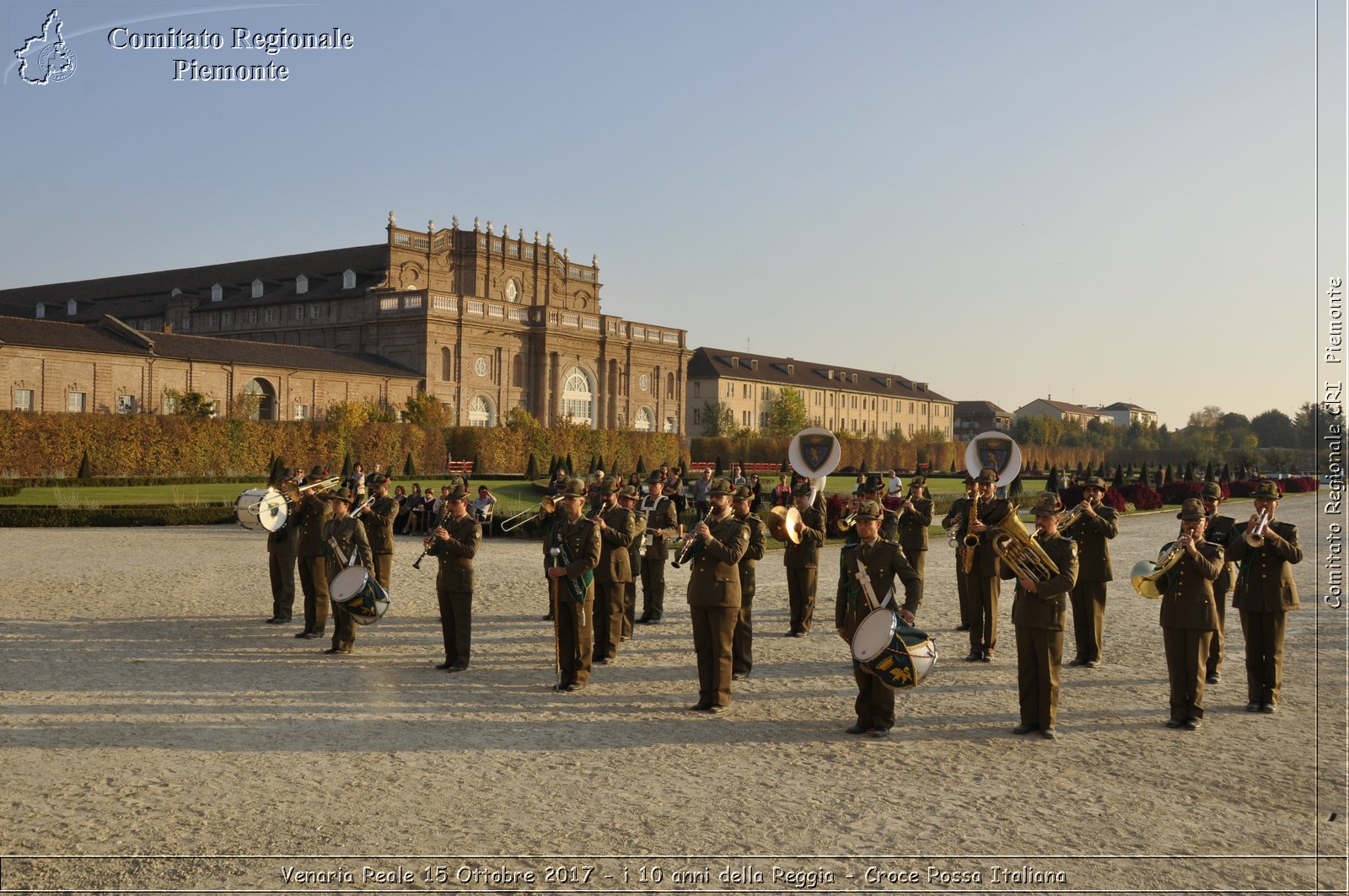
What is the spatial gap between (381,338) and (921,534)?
61.7 meters

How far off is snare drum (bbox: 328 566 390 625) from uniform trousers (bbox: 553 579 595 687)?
2134 mm

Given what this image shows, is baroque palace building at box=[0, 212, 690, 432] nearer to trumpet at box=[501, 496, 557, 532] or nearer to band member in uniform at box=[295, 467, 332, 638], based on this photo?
trumpet at box=[501, 496, 557, 532]

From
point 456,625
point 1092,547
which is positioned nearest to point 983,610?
point 1092,547

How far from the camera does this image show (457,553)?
457 inches

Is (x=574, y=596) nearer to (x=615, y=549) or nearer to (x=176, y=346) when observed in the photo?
(x=615, y=549)

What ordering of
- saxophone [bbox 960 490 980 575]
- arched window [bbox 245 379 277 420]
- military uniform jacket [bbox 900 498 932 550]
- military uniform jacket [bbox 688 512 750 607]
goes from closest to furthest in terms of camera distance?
military uniform jacket [bbox 688 512 750 607] < saxophone [bbox 960 490 980 575] < military uniform jacket [bbox 900 498 932 550] < arched window [bbox 245 379 277 420]

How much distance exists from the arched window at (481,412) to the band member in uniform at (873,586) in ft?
212

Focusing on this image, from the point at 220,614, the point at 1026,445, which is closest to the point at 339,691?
the point at 220,614

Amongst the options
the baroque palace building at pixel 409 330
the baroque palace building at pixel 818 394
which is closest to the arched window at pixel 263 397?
the baroque palace building at pixel 409 330

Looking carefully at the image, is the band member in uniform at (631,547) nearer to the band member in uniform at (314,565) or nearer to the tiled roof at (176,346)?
the band member in uniform at (314,565)

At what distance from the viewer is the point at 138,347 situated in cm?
5591

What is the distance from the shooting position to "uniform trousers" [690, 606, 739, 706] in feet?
32.3

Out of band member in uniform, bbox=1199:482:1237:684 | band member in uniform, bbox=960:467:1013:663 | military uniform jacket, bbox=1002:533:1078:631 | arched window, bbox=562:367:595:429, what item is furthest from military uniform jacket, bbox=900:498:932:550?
arched window, bbox=562:367:595:429

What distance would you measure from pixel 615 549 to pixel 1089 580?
5146mm
